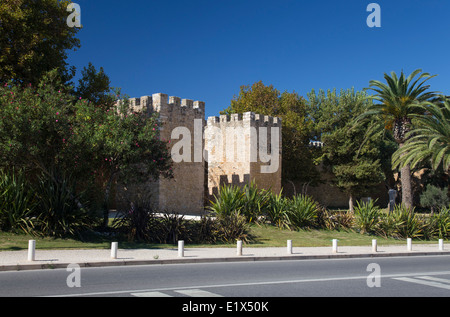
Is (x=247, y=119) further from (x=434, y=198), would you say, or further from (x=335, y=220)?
(x=434, y=198)

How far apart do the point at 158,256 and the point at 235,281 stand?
12.7ft

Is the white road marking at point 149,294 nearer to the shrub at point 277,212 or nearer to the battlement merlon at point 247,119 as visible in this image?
the shrub at point 277,212

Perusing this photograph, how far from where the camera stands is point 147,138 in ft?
56.3

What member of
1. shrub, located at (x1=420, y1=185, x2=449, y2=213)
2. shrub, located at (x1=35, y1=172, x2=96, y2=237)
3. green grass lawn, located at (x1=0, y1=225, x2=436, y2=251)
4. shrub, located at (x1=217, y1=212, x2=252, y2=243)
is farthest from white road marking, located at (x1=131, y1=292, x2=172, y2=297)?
shrub, located at (x1=420, y1=185, x2=449, y2=213)

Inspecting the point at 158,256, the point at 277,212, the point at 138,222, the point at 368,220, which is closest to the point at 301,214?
the point at 277,212

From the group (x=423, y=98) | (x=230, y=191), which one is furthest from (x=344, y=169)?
(x=230, y=191)

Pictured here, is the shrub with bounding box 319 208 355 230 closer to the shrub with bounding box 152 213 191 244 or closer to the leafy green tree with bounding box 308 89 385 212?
the shrub with bounding box 152 213 191 244

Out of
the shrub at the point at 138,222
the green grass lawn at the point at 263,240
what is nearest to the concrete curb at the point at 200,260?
the green grass lawn at the point at 263,240

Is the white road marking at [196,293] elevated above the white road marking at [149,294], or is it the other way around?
the white road marking at [149,294]

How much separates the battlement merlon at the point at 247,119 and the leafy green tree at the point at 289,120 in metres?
6.21

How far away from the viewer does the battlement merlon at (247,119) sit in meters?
29.9

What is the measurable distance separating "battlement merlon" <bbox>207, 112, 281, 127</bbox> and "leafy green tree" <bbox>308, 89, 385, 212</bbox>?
9.68 meters
